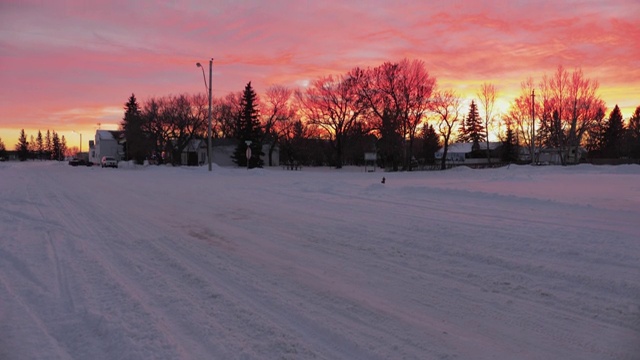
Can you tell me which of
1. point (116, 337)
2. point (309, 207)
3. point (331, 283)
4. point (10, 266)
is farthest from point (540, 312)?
point (309, 207)

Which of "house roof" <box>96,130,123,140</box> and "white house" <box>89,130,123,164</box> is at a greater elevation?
"house roof" <box>96,130,123,140</box>

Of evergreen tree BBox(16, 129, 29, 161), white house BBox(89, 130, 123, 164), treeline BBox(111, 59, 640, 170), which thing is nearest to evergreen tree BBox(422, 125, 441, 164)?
treeline BBox(111, 59, 640, 170)

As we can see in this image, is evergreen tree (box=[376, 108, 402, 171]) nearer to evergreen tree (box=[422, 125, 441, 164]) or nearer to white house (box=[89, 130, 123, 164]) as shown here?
evergreen tree (box=[422, 125, 441, 164])

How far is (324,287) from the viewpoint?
5555 millimetres

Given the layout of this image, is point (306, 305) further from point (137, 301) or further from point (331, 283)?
point (137, 301)

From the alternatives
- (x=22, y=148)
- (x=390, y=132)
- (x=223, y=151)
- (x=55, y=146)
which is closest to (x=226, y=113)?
(x=223, y=151)

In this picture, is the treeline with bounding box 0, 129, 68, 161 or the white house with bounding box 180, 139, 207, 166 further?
the treeline with bounding box 0, 129, 68, 161

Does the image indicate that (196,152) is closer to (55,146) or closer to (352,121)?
(352,121)

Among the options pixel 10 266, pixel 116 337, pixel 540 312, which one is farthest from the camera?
pixel 10 266

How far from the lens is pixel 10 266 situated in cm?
645

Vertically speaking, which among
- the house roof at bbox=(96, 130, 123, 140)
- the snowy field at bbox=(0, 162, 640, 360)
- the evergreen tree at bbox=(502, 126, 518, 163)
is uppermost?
the house roof at bbox=(96, 130, 123, 140)

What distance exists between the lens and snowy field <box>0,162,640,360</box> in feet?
12.8

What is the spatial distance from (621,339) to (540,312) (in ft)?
2.61

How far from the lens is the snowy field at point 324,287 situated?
3.92m
